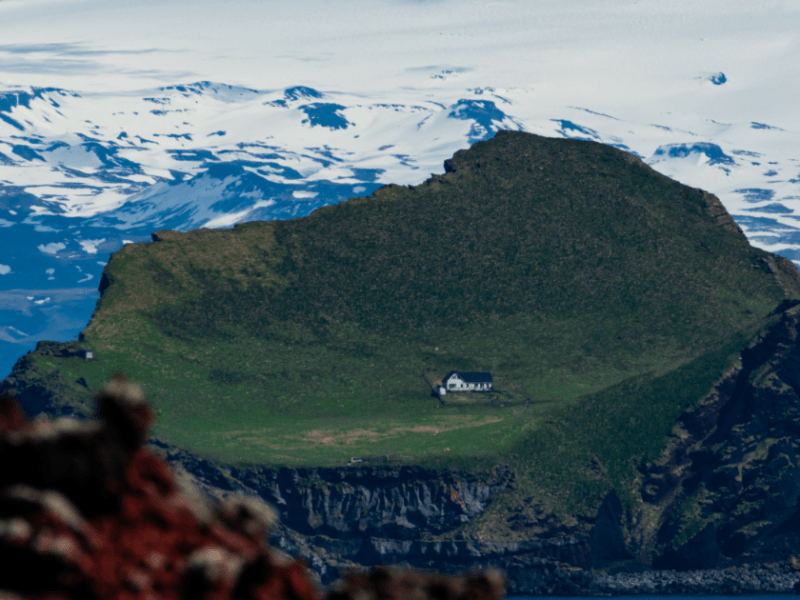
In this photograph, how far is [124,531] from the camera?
14.1 meters

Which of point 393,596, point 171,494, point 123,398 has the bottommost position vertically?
point 393,596

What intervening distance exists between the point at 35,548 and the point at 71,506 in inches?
32.4

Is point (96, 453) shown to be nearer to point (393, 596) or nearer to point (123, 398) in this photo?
point (123, 398)

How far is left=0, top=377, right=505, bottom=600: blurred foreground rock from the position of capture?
1332 cm

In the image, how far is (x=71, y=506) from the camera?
45.3 ft

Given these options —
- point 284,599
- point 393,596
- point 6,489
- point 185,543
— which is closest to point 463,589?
point 393,596

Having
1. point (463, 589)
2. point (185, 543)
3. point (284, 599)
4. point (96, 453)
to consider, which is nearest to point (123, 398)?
point (96, 453)

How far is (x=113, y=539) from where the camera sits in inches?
550

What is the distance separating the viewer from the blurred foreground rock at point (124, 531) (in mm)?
13320

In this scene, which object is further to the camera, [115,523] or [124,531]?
[115,523]

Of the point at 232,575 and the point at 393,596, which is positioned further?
the point at 393,596

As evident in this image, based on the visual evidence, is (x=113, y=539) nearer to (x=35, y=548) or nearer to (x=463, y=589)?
(x=35, y=548)

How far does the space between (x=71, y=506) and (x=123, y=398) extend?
1.37 meters

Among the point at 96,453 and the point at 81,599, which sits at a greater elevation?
the point at 96,453
